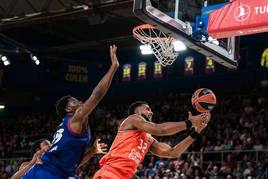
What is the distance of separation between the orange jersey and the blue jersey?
49 centimetres

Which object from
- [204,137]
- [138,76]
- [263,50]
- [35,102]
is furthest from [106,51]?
[204,137]

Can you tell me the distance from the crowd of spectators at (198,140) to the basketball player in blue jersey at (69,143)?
8138mm

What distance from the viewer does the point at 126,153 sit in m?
5.79

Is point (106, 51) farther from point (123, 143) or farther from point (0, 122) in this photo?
point (123, 143)

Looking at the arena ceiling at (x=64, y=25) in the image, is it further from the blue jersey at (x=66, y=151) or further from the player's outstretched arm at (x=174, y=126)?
the blue jersey at (x=66, y=151)

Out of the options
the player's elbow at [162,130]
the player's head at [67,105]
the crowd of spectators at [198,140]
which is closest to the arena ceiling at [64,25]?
the crowd of spectators at [198,140]

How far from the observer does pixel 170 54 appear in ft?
30.0

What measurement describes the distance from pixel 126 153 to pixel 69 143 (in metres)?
0.77

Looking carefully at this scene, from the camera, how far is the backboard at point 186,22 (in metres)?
7.66

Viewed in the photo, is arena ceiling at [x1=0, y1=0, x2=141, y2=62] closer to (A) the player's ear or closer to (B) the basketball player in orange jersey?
(B) the basketball player in orange jersey

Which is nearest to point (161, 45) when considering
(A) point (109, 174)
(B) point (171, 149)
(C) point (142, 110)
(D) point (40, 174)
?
(C) point (142, 110)

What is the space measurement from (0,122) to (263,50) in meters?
13.2

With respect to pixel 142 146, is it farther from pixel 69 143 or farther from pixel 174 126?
pixel 69 143

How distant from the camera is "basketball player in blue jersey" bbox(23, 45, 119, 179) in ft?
17.1
